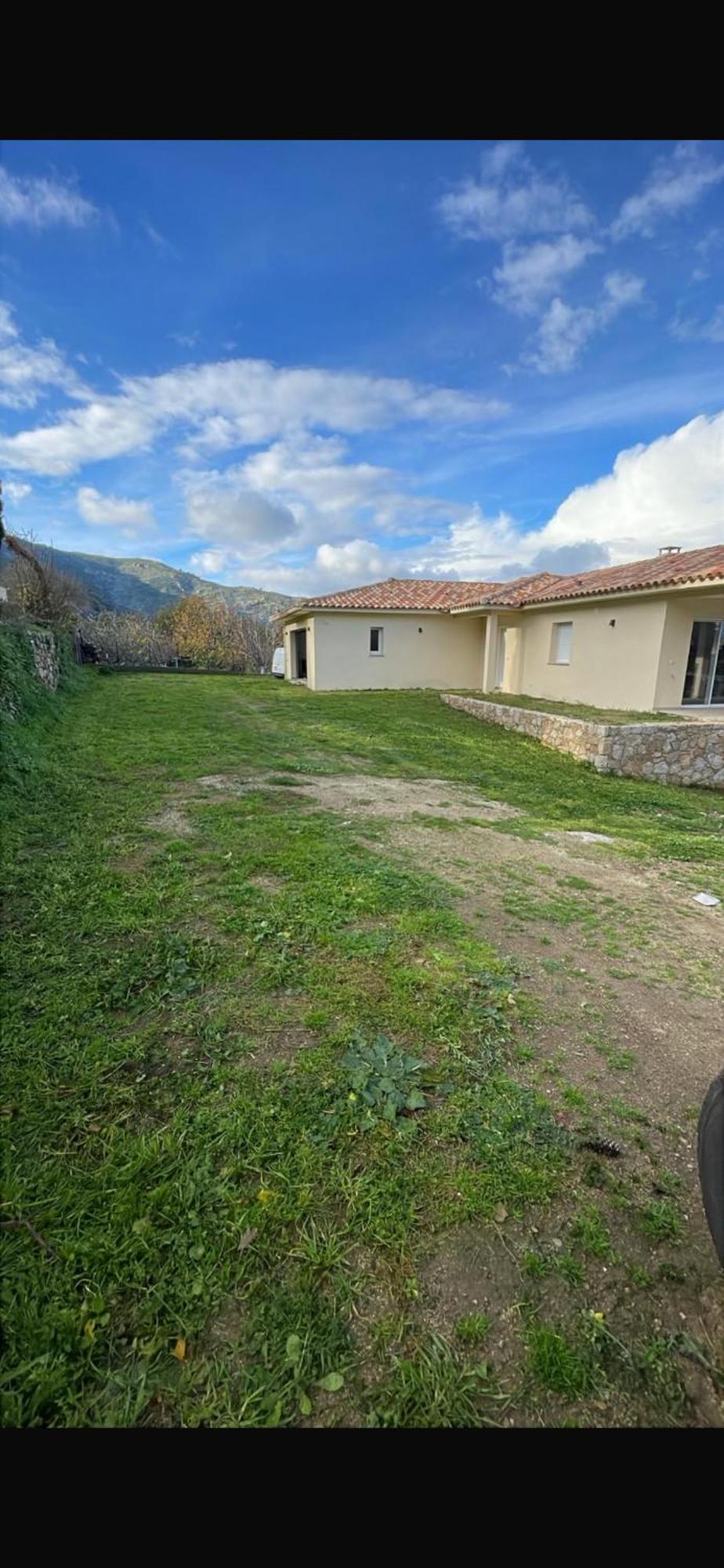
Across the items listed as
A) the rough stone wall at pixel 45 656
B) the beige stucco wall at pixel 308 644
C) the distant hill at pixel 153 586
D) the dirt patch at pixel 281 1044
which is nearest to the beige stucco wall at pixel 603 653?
the beige stucco wall at pixel 308 644

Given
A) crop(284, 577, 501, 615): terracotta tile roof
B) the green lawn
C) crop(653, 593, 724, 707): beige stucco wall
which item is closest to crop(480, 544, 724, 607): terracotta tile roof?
crop(653, 593, 724, 707): beige stucco wall

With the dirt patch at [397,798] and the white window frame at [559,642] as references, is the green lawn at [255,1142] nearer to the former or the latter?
the dirt patch at [397,798]

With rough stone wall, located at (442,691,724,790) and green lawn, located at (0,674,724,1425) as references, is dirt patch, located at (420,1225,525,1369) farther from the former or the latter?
rough stone wall, located at (442,691,724,790)

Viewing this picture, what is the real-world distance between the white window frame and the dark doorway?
40.8 feet

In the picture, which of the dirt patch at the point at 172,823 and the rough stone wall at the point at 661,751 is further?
the rough stone wall at the point at 661,751

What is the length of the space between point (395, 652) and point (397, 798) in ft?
49.2

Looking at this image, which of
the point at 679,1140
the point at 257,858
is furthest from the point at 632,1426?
the point at 257,858

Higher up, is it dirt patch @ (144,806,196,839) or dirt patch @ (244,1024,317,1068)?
dirt patch @ (144,806,196,839)

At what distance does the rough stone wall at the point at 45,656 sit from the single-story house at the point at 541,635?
902cm

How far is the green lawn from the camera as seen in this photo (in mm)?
1416

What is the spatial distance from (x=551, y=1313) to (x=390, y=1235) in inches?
19.4

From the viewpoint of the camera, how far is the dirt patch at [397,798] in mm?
6844

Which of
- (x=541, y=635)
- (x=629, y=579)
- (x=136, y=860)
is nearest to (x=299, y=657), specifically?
(x=541, y=635)

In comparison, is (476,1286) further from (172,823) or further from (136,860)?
(172,823)
